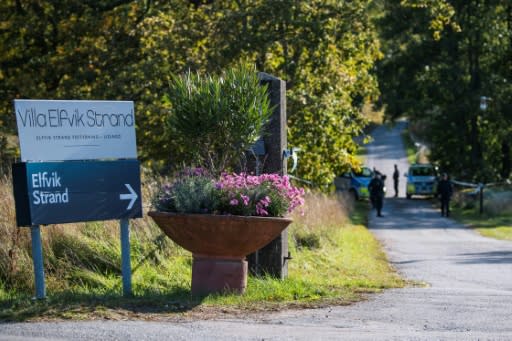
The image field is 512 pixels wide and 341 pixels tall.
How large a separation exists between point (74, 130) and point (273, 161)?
3.19m

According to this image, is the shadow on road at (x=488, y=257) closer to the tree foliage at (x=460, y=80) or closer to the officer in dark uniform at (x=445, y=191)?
the officer in dark uniform at (x=445, y=191)

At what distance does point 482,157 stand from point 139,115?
95.1ft

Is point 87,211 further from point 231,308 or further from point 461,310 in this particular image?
point 461,310

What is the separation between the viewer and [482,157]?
46875 mm

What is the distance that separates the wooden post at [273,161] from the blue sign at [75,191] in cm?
232

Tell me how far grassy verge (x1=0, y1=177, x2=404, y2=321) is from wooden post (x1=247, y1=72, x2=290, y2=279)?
321 mm

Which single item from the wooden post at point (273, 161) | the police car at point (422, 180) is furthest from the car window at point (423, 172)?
the wooden post at point (273, 161)

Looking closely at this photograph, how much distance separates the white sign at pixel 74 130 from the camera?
348 inches

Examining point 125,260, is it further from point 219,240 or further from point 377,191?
point 377,191

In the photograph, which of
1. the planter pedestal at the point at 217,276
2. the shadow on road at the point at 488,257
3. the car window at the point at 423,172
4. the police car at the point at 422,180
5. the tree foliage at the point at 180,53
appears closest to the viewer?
the planter pedestal at the point at 217,276

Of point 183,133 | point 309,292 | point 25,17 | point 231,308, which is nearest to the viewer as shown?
point 231,308

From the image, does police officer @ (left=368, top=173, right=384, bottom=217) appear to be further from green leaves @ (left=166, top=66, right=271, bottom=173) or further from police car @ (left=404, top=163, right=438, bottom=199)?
green leaves @ (left=166, top=66, right=271, bottom=173)

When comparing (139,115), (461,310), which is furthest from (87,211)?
(139,115)

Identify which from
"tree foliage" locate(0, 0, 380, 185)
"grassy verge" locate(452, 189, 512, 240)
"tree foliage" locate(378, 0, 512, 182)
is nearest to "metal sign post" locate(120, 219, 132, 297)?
"tree foliage" locate(0, 0, 380, 185)
